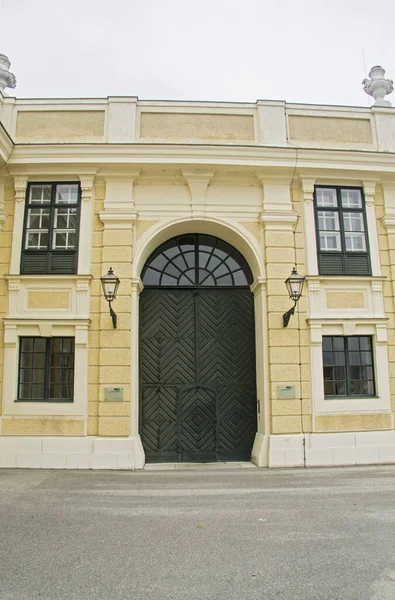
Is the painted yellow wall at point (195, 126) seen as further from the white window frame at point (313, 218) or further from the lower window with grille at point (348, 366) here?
the lower window with grille at point (348, 366)

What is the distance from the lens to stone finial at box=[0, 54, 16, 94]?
1030 cm

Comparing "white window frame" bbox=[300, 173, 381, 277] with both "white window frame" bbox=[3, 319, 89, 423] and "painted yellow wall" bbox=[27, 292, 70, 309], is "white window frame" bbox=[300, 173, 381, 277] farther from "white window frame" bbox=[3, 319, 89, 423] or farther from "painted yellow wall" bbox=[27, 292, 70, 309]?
"painted yellow wall" bbox=[27, 292, 70, 309]

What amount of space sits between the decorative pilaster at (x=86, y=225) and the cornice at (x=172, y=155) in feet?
1.50

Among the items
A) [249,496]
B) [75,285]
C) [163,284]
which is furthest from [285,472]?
[75,285]

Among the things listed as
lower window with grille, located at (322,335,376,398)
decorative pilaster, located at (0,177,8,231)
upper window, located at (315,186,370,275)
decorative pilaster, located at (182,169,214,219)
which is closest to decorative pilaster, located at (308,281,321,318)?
upper window, located at (315,186,370,275)

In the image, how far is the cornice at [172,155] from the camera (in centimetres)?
932

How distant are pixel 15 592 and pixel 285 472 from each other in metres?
5.71

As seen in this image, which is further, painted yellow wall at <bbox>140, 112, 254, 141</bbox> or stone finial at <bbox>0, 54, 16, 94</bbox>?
stone finial at <bbox>0, 54, 16, 94</bbox>

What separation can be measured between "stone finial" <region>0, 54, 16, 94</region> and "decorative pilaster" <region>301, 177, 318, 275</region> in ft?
23.9

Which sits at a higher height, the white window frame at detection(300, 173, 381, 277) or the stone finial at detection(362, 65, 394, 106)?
the stone finial at detection(362, 65, 394, 106)

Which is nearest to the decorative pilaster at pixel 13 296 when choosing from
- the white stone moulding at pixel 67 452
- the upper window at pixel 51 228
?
the upper window at pixel 51 228

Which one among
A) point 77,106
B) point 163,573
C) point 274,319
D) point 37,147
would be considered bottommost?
point 163,573

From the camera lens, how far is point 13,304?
30.0ft

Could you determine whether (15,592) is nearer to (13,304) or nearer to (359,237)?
(13,304)
